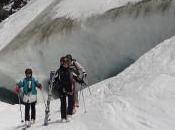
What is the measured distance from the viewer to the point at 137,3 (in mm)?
19250

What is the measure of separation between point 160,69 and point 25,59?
846 cm

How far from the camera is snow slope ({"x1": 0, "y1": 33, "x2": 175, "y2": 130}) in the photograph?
38.4ft

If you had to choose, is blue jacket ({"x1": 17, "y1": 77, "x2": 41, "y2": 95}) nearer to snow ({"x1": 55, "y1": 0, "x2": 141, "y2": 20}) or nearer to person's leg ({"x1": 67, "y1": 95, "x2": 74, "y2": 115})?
person's leg ({"x1": 67, "y1": 95, "x2": 74, "y2": 115})

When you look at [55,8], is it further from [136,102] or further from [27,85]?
[136,102]

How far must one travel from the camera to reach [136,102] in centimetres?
1252

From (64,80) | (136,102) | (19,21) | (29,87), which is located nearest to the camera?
(136,102)

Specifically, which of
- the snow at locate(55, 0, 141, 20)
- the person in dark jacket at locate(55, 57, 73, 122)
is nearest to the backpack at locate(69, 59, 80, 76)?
the person in dark jacket at locate(55, 57, 73, 122)

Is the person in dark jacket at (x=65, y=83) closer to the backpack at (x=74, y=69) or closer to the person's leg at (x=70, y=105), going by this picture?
the person's leg at (x=70, y=105)

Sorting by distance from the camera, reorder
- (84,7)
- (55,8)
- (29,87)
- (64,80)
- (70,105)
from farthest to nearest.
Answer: (55,8)
(84,7)
(29,87)
(70,105)
(64,80)

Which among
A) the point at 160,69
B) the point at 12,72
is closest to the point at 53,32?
the point at 12,72

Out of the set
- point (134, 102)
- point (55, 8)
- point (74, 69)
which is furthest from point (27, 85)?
point (55, 8)

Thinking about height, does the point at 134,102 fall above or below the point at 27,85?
below

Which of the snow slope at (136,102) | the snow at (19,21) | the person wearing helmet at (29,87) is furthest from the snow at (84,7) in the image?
the person wearing helmet at (29,87)

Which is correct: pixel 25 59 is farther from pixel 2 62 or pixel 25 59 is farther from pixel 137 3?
pixel 137 3
